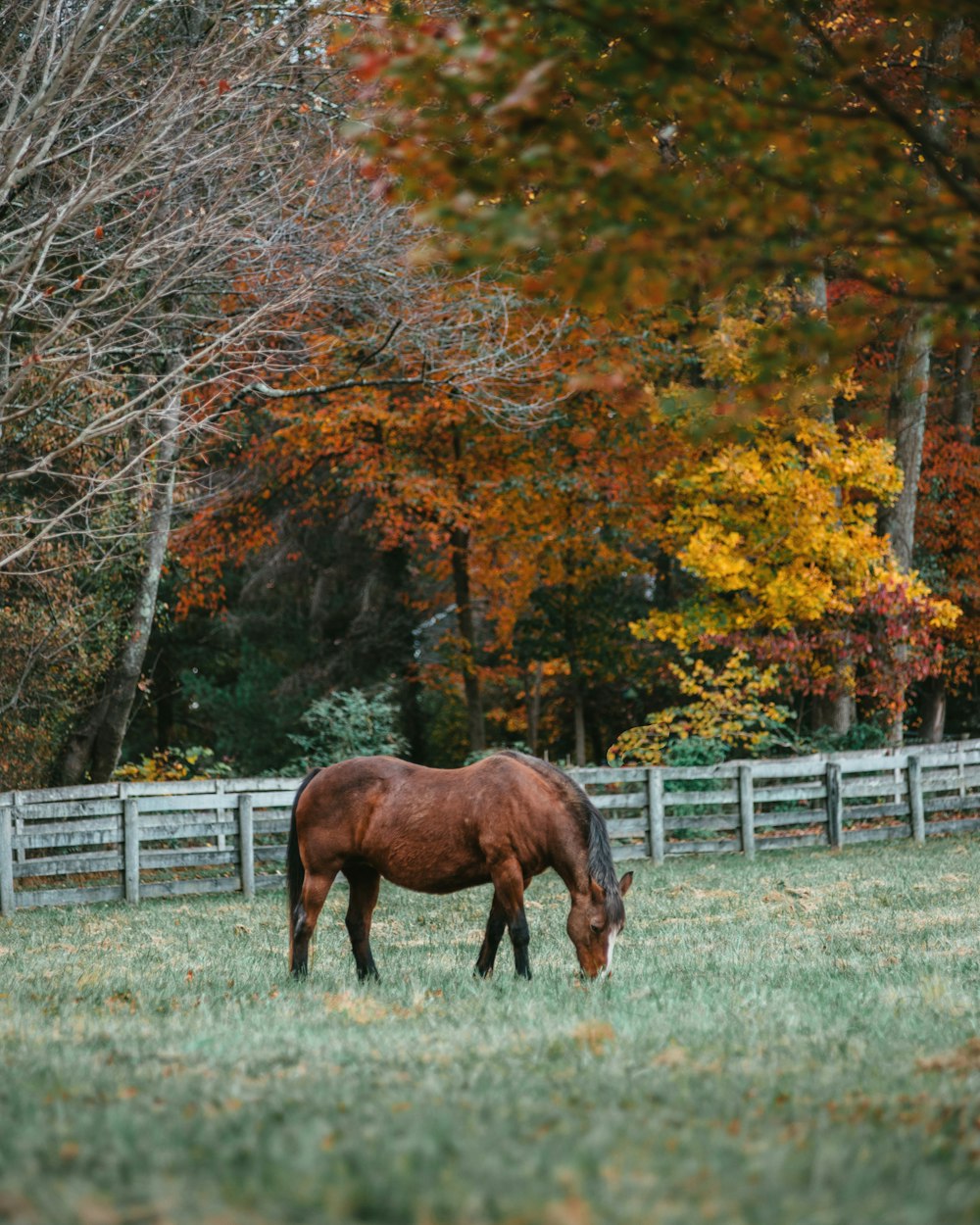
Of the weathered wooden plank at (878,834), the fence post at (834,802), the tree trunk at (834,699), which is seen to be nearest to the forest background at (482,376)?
the tree trunk at (834,699)

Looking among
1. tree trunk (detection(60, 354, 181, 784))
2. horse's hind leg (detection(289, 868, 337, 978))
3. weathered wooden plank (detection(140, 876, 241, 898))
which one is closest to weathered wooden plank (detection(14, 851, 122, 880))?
weathered wooden plank (detection(140, 876, 241, 898))

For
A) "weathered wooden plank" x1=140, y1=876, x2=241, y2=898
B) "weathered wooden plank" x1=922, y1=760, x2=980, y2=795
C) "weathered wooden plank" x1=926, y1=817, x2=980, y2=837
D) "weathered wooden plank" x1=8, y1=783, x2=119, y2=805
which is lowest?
"weathered wooden plank" x1=926, y1=817, x2=980, y2=837

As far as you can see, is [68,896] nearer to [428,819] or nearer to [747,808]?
[428,819]

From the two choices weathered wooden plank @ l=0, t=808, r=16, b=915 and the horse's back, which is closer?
the horse's back

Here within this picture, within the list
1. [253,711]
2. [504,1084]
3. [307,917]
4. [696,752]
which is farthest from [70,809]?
[253,711]

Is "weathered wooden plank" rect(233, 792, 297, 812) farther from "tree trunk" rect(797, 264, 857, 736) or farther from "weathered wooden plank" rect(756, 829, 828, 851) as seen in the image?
"tree trunk" rect(797, 264, 857, 736)

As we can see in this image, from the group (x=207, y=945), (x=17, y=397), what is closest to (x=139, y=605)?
(x=17, y=397)

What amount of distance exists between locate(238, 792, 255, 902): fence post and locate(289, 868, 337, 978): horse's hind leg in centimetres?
667

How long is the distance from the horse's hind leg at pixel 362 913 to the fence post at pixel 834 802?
10.8 m

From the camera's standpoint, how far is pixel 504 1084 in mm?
4863

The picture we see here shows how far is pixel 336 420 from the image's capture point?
23641mm

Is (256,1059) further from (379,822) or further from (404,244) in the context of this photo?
(404,244)

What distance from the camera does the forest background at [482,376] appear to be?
482cm

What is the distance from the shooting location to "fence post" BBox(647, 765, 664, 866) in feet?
57.3
